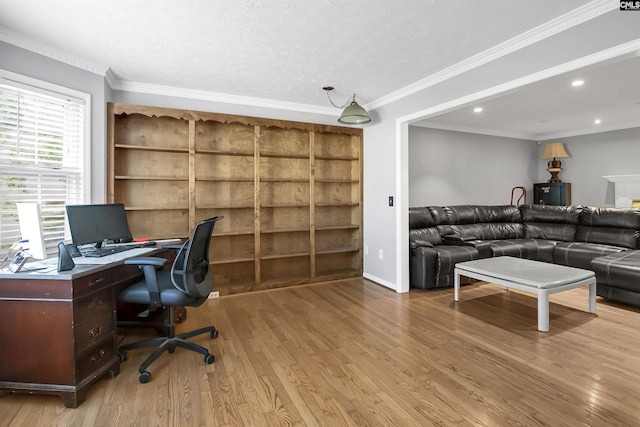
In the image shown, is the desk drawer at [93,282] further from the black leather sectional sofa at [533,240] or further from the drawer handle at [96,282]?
the black leather sectional sofa at [533,240]

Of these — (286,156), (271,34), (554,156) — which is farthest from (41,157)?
(554,156)

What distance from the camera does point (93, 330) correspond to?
2090mm

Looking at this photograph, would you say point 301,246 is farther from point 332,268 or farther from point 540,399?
point 540,399

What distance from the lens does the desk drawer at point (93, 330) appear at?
1967 mm

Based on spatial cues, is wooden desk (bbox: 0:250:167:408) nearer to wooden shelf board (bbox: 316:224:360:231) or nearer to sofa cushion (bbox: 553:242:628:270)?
wooden shelf board (bbox: 316:224:360:231)

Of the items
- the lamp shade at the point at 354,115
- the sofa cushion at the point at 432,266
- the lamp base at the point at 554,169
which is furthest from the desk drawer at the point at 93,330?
the lamp base at the point at 554,169

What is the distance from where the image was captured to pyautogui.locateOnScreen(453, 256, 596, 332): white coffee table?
2.89m

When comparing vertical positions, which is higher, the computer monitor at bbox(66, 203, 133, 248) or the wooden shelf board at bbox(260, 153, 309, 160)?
the wooden shelf board at bbox(260, 153, 309, 160)

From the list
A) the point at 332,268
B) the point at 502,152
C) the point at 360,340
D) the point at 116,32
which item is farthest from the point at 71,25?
the point at 502,152

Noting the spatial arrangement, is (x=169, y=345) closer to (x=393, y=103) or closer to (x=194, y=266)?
(x=194, y=266)

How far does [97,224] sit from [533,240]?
5.86 m

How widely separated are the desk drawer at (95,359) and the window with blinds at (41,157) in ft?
3.60

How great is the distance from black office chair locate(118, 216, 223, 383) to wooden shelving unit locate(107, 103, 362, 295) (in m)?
1.46

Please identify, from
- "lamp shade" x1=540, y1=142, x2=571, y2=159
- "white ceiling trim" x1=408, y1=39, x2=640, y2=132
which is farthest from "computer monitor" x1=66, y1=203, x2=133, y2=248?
"lamp shade" x1=540, y1=142, x2=571, y2=159
